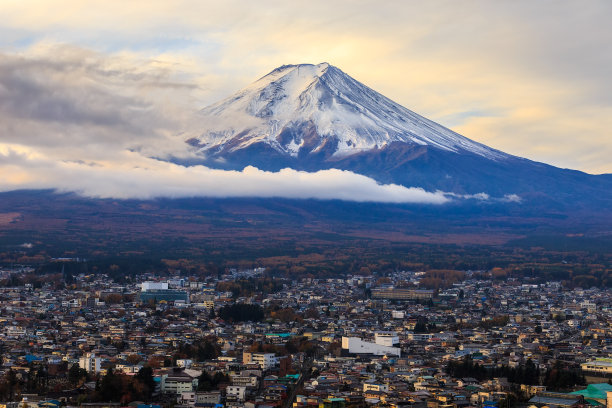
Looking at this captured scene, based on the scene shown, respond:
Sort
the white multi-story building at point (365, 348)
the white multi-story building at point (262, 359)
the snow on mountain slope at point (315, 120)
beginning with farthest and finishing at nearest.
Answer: the snow on mountain slope at point (315, 120) < the white multi-story building at point (365, 348) < the white multi-story building at point (262, 359)

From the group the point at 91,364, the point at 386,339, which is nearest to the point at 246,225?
the point at 386,339

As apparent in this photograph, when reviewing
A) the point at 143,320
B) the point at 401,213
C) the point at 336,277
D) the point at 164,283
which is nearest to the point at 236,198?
the point at 401,213

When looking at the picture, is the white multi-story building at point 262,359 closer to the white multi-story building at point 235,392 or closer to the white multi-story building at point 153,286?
the white multi-story building at point 235,392

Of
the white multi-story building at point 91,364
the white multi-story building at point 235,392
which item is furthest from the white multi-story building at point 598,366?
the white multi-story building at point 91,364

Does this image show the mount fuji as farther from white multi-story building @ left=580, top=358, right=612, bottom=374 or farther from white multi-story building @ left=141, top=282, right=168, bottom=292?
white multi-story building @ left=580, top=358, right=612, bottom=374

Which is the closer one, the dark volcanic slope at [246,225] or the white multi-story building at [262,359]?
the white multi-story building at [262,359]

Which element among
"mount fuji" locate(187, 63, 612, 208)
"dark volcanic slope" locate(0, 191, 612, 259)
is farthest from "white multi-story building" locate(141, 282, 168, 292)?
"mount fuji" locate(187, 63, 612, 208)
